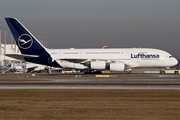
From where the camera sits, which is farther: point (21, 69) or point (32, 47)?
point (21, 69)

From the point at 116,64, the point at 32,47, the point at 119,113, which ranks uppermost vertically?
the point at 32,47

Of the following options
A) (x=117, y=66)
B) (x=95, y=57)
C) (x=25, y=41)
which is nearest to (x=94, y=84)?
(x=117, y=66)

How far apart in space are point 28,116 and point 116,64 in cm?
4163

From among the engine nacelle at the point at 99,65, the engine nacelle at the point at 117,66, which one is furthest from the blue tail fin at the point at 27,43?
the engine nacelle at the point at 117,66

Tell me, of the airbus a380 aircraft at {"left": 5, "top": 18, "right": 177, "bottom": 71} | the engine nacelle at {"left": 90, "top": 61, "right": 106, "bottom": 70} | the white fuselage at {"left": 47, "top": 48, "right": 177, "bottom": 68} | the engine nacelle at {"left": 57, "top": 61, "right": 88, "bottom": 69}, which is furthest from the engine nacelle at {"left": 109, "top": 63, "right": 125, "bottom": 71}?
the engine nacelle at {"left": 57, "top": 61, "right": 88, "bottom": 69}

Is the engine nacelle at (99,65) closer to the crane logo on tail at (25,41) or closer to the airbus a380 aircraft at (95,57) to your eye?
the airbus a380 aircraft at (95,57)

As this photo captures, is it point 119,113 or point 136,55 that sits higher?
point 136,55

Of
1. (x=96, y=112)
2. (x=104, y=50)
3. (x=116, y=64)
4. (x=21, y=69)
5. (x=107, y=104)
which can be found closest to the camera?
(x=96, y=112)

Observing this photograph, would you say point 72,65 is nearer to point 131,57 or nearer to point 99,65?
point 99,65

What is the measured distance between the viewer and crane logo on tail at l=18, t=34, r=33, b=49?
5525 cm

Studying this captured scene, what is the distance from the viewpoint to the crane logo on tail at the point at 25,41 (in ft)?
181

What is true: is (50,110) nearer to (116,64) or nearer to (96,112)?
(96,112)

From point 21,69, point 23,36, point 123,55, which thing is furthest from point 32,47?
point 21,69

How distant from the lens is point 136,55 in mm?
56531
